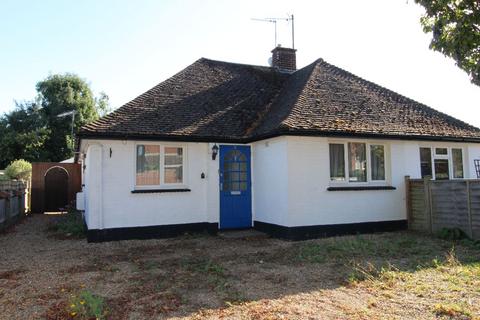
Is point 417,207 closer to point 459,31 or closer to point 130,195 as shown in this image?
point 459,31

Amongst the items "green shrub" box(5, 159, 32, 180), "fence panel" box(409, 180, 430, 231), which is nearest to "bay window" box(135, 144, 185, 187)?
"fence panel" box(409, 180, 430, 231)

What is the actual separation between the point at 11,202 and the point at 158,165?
7.44m

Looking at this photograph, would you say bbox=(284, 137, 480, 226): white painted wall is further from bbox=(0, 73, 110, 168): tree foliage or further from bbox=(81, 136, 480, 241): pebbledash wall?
bbox=(0, 73, 110, 168): tree foliage

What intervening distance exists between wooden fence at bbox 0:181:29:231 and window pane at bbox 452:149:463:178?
614 inches

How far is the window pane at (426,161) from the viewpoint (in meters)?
12.5

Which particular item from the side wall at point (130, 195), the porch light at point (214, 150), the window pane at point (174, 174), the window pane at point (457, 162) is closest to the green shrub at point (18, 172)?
the side wall at point (130, 195)

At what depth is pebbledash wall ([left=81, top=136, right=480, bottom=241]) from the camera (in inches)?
410

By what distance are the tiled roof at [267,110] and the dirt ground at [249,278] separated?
313 cm

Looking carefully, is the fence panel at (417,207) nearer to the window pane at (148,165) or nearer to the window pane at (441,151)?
the window pane at (441,151)

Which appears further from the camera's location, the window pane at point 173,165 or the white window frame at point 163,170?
the window pane at point 173,165

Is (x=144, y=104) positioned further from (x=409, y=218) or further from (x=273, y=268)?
(x=409, y=218)

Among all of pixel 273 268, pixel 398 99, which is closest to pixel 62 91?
pixel 398 99

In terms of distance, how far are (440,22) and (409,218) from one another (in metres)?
7.19

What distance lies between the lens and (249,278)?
6.72 metres
